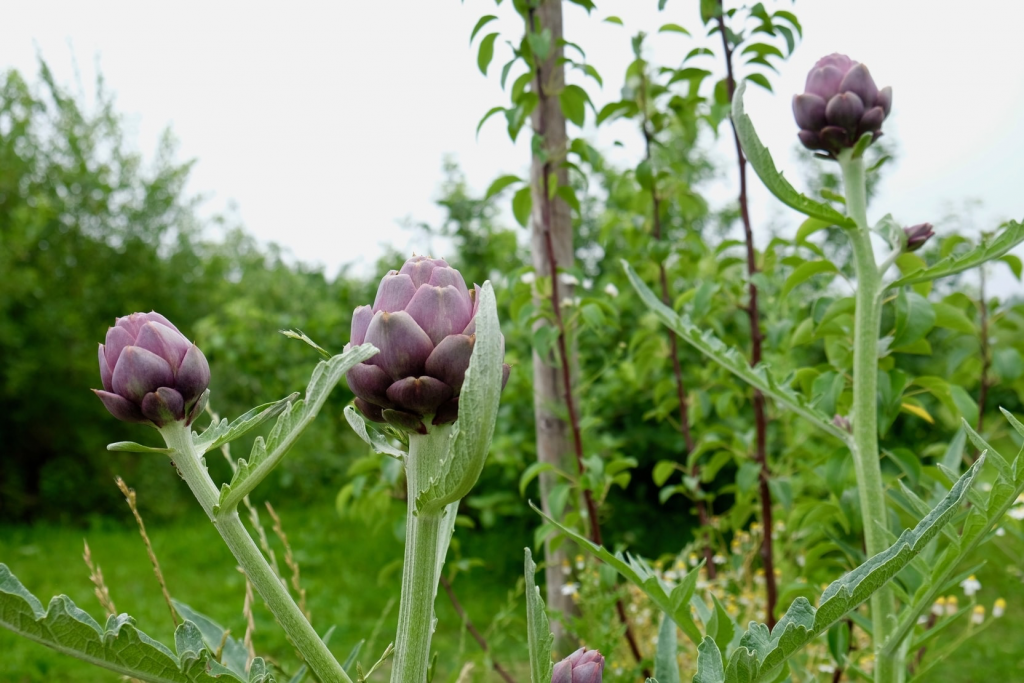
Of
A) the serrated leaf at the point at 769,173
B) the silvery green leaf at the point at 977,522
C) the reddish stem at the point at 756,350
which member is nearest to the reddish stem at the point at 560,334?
the reddish stem at the point at 756,350

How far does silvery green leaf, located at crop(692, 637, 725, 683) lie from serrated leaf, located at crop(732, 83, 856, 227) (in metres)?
0.39

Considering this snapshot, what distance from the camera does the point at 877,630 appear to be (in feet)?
2.25

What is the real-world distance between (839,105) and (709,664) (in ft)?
1.78

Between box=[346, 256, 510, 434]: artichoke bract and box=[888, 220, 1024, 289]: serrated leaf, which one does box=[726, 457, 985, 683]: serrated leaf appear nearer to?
box=[346, 256, 510, 434]: artichoke bract

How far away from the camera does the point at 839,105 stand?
722 millimetres

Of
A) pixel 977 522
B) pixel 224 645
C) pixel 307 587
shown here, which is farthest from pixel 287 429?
pixel 307 587

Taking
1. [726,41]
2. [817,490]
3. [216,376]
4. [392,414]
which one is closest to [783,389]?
[392,414]

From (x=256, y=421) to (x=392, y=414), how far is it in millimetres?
78

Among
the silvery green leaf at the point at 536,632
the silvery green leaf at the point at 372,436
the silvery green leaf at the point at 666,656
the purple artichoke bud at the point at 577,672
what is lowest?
the silvery green leaf at the point at 666,656

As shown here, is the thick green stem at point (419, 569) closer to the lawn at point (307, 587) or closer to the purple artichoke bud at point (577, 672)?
the purple artichoke bud at point (577, 672)

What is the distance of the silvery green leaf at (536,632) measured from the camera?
375 millimetres

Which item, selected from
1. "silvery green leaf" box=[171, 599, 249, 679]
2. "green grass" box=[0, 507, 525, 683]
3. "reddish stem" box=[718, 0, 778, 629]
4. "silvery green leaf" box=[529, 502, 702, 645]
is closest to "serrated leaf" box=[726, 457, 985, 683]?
"silvery green leaf" box=[529, 502, 702, 645]

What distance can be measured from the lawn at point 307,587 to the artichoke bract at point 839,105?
1.58 m

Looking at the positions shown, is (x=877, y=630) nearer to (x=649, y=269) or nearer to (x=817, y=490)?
(x=649, y=269)
